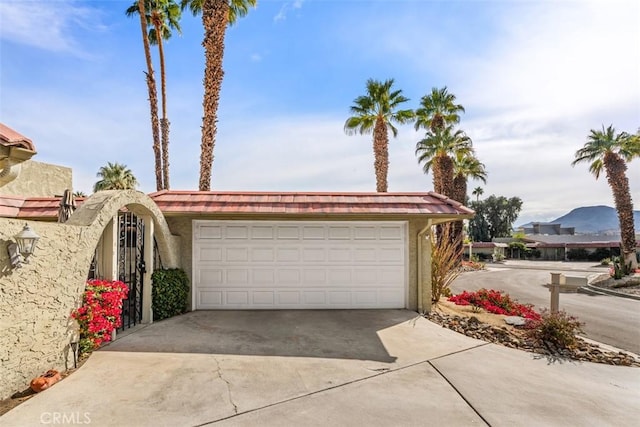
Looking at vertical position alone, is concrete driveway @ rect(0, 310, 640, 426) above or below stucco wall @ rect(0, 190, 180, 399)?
below

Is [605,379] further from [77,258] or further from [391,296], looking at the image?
[77,258]

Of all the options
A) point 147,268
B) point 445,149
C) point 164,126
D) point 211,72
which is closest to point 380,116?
point 445,149

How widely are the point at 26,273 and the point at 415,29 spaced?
345 inches

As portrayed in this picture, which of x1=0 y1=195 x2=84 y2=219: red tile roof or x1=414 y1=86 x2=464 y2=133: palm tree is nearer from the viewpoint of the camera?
x1=0 y1=195 x2=84 y2=219: red tile roof

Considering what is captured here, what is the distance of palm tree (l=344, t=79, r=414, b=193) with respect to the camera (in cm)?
1994

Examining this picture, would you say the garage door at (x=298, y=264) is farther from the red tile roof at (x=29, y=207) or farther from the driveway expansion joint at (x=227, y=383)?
the red tile roof at (x=29, y=207)

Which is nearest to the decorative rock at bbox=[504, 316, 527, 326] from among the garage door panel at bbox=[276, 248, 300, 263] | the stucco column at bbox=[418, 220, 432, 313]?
the stucco column at bbox=[418, 220, 432, 313]

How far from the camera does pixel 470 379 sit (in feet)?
15.3

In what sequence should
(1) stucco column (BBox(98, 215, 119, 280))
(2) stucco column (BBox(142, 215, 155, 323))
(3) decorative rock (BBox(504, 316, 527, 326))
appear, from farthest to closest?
(3) decorative rock (BBox(504, 316, 527, 326))
(2) stucco column (BBox(142, 215, 155, 323))
(1) stucco column (BBox(98, 215, 119, 280))

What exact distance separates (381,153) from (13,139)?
1765cm

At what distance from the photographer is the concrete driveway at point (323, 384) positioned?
364cm

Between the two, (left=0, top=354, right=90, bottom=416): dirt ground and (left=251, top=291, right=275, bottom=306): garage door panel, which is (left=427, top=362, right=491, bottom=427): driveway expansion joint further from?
(left=0, top=354, right=90, bottom=416): dirt ground
